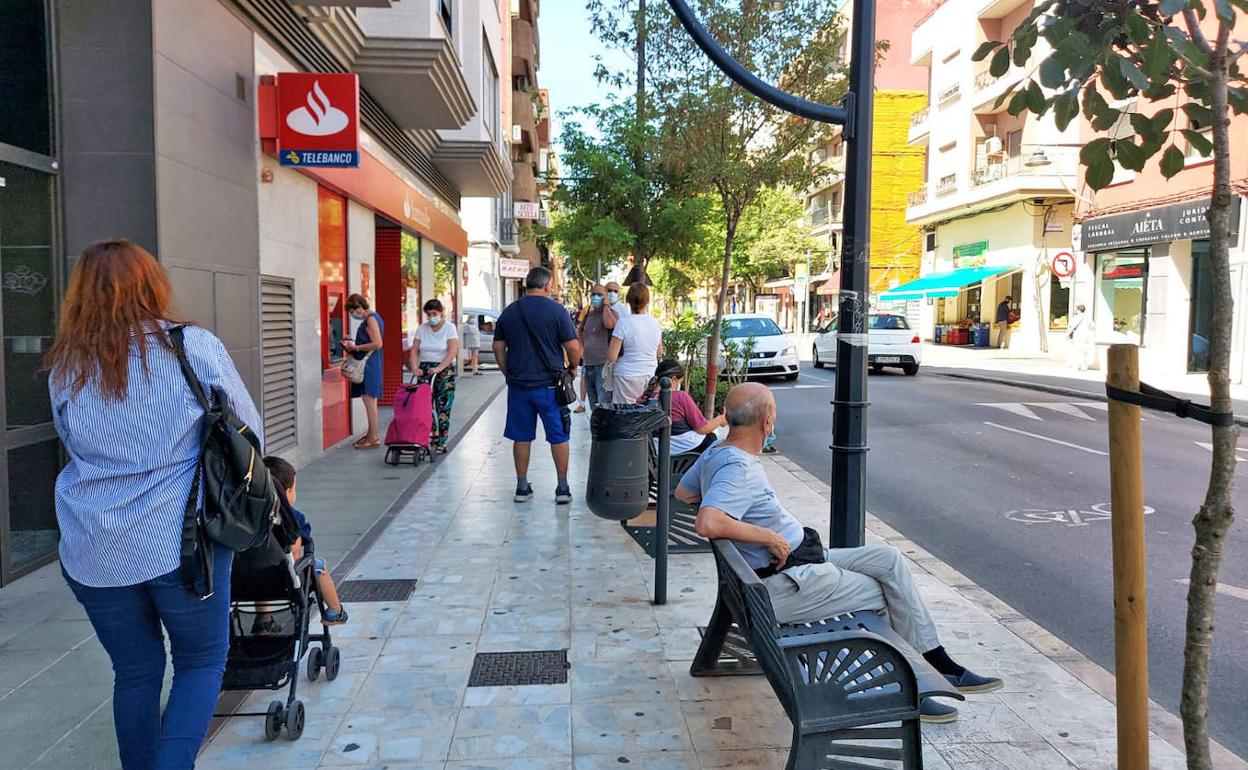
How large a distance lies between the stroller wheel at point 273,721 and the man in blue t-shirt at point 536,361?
13.5 feet

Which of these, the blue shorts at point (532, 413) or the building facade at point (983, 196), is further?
the building facade at point (983, 196)

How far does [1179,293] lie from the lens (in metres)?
21.8

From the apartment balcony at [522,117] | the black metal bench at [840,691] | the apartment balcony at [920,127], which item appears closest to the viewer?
the black metal bench at [840,691]

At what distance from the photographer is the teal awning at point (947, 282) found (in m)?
32.5

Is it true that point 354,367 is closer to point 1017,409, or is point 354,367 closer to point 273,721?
point 273,721

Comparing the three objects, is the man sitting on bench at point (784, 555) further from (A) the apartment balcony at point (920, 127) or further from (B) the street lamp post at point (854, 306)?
(A) the apartment balcony at point (920, 127)

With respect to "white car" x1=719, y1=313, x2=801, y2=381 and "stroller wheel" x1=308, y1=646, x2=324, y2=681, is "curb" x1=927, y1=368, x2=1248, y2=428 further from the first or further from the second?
"stroller wheel" x1=308, y1=646, x2=324, y2=681

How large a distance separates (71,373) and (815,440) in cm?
1049

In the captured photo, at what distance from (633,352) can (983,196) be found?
28109 millimetres

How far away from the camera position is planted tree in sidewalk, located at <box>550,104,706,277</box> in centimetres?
1571

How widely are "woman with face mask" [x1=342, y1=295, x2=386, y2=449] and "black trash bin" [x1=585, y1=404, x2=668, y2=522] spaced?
5.60 m

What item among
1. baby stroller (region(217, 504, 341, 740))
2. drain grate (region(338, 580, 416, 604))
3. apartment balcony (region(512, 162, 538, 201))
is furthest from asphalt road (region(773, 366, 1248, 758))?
apartment balcony (region(512, 162, 538, 201))

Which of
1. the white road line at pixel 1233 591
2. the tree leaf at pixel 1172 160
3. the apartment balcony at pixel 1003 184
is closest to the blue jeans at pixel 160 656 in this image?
the tree leaf at pixel 1172 160

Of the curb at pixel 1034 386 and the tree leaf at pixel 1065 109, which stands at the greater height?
the tree leaf at pixel 1065 109
